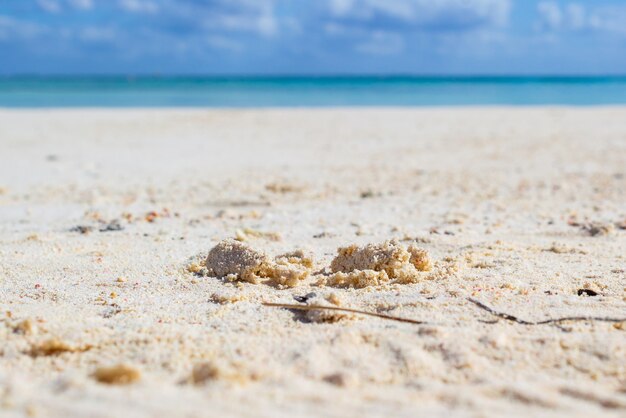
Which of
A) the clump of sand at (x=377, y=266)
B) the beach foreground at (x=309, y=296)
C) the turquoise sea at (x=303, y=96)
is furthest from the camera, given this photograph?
the turquoise sea at (x=303, y=96)

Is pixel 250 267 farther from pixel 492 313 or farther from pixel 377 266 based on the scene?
pixel 492 313

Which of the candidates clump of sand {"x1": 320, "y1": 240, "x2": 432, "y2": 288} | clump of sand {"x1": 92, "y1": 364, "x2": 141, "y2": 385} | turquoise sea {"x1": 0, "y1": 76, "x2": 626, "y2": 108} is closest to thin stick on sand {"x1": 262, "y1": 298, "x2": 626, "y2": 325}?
clump of sand {"x1": 320, "y1": 240, "x2": 432, "y2": 288}

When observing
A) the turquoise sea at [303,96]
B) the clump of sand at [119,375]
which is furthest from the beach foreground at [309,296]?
the turquoise sea at [303,96]

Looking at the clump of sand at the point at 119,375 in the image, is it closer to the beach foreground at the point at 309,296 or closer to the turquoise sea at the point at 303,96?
the beach foreground at the point at 309,296

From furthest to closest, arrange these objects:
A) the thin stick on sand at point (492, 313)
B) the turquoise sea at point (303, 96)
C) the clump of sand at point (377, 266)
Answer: the turquoise sea at point (303, 96)
the clump of sand at point (377, 266)
the thin stick on sand at point (492, 313)

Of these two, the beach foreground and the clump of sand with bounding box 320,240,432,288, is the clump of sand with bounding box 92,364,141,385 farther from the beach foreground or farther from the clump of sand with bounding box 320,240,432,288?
the clump of sand with bounding box 320,240,432,288

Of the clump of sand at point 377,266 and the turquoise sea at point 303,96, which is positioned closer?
the clump of sand at point 377,266
